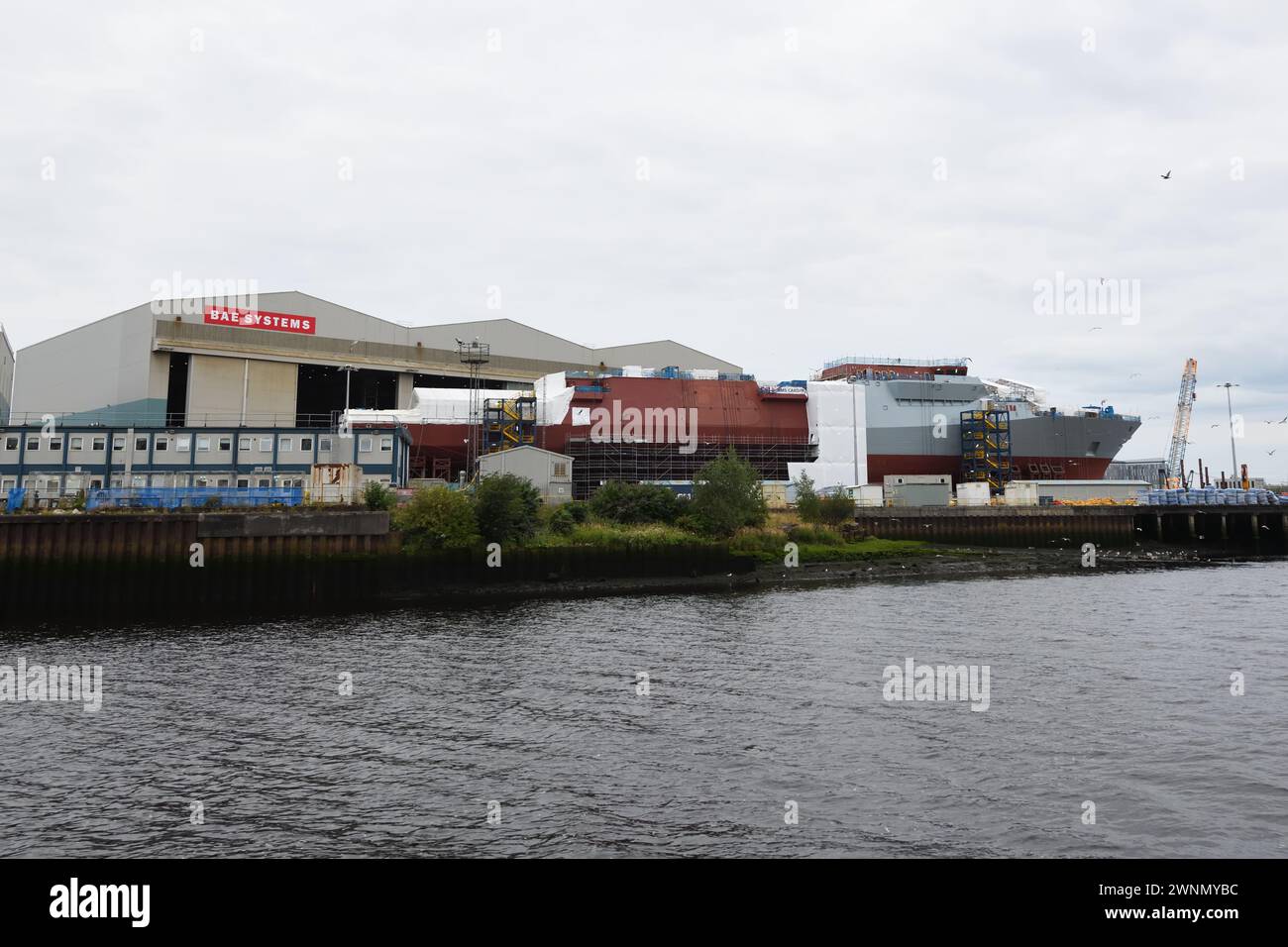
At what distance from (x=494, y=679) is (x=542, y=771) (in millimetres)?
7418

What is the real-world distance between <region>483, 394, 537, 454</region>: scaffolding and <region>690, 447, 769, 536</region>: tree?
1834cm

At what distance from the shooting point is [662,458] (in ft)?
234

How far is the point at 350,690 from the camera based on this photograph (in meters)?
20.8

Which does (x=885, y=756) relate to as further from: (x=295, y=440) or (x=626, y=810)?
(x=295, y=440)

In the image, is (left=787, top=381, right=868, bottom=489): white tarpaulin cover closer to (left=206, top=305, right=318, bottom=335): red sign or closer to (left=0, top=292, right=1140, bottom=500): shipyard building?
(left=0, top=292, right=1140, bottom=500): shipyard building

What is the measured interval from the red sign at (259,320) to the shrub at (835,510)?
145 feet

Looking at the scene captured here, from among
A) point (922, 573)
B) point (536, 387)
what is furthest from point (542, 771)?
point (536, 387)

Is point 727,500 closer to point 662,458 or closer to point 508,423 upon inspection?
point 662,458

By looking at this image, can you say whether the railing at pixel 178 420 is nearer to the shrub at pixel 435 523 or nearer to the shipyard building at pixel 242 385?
the shipyard building at pixel 242 385

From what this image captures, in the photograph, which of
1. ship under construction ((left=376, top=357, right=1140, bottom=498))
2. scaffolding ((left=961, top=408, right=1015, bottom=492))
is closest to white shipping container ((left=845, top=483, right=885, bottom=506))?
ship under construction ((left=376, top=357, right=1140, bottom=498))

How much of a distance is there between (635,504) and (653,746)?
3574cm

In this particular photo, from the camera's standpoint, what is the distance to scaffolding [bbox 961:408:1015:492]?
243ft

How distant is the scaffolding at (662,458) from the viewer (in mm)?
68812

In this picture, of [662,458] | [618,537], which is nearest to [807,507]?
[662,458]
